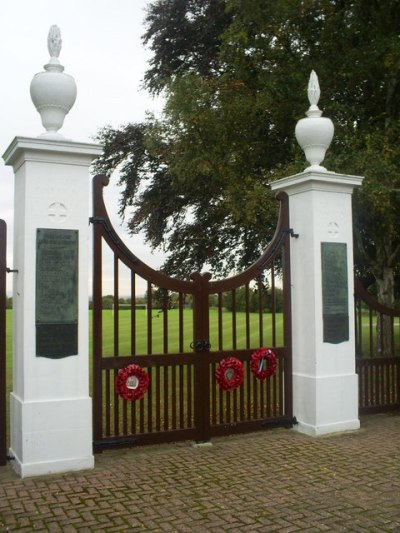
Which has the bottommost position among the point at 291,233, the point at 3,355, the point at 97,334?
the point at 3,355

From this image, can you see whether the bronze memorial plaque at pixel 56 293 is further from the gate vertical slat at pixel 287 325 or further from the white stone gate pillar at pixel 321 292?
the white stone gate pillar at pixel 321 292

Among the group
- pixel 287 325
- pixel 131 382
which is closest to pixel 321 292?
pixel 287 325

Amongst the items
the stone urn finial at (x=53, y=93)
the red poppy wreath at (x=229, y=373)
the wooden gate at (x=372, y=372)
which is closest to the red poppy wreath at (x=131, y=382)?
the red poppy wreath at (x=229, y=373)

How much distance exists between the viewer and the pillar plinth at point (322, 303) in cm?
722

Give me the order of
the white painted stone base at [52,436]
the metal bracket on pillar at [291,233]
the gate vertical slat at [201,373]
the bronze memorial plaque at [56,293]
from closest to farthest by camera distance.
Answer: the white painted stone base at [52,436] → the bronze memorial plaque at [56,293] → the gate vertical slat at [201,373] → the metal bracket on pillar at [291,233]

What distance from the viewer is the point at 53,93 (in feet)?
19.6

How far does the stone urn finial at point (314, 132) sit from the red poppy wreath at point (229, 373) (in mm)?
2592

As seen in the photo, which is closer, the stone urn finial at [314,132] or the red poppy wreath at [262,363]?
the red poppy wreath at [262,363]

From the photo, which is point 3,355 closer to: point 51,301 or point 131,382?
point 51,301

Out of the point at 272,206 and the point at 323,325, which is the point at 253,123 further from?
the point at 323,325

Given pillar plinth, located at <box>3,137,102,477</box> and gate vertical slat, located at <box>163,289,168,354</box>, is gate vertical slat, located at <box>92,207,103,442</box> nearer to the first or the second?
pillar plinth, located at <box>3,137,102,477</box>

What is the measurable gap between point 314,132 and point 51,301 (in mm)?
3882

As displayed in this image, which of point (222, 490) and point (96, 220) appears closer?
point (222, 490)

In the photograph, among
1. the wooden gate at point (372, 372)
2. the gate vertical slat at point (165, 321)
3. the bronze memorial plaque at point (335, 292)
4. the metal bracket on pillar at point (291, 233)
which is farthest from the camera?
the wooden gate at point (372, 372)
